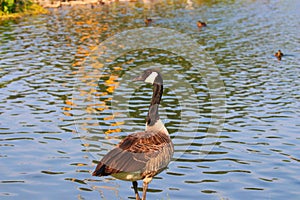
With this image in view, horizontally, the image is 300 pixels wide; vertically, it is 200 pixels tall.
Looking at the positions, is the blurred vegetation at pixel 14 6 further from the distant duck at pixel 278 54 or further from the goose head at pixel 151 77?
the goose head at pixel 151 77

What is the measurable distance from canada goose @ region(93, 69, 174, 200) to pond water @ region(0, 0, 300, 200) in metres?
2.86

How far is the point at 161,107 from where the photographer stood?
21984 millimetres

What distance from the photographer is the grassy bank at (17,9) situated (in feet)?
186

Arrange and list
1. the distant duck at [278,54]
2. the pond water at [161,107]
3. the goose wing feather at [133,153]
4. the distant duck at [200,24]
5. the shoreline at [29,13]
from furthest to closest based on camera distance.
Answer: the shoreline at [29,13]
the distant duck at [200,24]
the distant duck at [278,54]
the pond water at [161,107]
the goose wing feather at [133,153]

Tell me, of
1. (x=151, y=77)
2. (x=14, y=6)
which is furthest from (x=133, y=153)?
(x=14, y=6)

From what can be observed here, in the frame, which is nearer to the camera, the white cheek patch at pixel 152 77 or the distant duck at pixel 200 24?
the white cheek patch at pixel 152 77

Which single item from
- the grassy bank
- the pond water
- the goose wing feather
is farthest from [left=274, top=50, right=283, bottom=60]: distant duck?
the grassy bank

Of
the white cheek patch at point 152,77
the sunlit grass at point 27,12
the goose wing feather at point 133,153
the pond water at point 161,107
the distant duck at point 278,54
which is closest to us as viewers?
the goose wing feather at point 133,153

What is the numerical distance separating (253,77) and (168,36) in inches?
656

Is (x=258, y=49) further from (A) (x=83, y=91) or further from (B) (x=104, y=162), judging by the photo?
(B) (x=104, y=162)

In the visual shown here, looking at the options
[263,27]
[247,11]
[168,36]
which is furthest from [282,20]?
[168,36]

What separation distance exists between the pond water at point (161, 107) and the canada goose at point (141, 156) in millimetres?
2860

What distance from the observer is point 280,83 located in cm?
2619

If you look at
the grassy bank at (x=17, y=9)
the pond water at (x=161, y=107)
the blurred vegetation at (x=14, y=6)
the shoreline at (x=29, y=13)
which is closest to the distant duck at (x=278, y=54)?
the pond water at (x=161, y=107)
